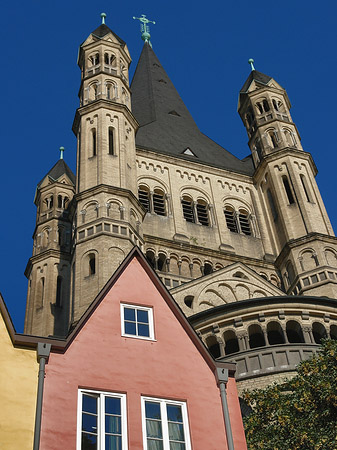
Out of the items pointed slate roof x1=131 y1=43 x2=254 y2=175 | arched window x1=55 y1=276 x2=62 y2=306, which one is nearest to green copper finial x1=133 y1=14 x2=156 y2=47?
pointed slate roof x1=131 y1=43 x2=254 y2=175

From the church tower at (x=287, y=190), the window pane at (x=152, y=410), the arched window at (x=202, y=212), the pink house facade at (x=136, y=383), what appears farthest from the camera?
the arched window at (x=202, y=212)

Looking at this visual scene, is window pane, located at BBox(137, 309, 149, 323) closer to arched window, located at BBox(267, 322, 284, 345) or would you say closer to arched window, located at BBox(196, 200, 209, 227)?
arched window, located at BBox(267, 322, 284, 345)

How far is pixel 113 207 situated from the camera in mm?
30516

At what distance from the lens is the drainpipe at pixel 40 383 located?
396 inches

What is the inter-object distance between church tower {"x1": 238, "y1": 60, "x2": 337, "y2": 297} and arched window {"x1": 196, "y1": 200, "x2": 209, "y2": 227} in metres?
3.29

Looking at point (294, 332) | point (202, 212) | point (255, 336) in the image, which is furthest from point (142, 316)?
point (202, 212)

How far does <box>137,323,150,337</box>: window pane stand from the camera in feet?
40.7

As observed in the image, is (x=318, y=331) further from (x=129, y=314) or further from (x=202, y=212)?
(x=202, y=212)

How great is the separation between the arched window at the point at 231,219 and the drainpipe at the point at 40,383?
90.1 feet

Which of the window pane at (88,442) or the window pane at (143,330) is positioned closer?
the window pane at (88,442)

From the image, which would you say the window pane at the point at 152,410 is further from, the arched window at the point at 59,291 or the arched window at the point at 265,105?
the arched window at the point at 265,105

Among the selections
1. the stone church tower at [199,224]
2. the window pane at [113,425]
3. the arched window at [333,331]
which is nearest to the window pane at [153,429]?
the window pane at [113,425]

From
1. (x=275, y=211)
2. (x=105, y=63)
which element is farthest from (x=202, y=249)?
(x=105, y=63)

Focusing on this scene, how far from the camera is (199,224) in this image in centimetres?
3712
